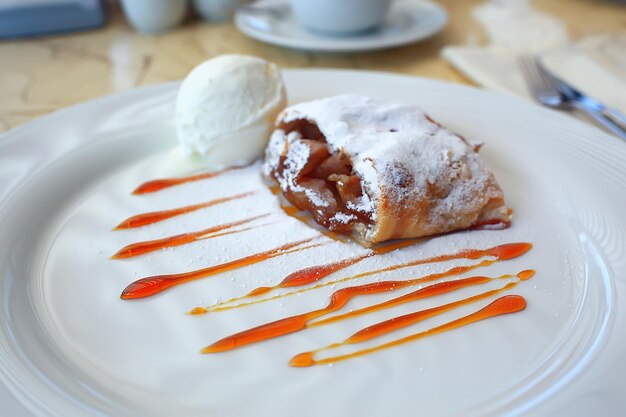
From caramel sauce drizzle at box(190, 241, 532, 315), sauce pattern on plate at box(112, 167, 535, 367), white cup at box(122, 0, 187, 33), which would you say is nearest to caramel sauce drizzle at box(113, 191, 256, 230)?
sauce pattern on plate at box(112, 167, 535, 367)

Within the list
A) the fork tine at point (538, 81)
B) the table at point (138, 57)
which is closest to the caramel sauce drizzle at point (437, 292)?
the fork tine at point (538, 81)

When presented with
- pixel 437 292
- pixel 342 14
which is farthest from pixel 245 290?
pixel 342 14

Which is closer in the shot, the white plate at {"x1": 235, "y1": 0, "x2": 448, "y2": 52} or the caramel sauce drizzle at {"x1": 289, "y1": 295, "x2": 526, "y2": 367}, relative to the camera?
the caramel sauce drizzle at {"x1": 289, "y1": 295, "x2": 526, "y2": 367}

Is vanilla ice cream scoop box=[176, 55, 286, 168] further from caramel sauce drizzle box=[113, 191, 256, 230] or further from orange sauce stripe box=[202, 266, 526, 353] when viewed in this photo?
orange sauce stripe box=[202, 266, 526, 353]

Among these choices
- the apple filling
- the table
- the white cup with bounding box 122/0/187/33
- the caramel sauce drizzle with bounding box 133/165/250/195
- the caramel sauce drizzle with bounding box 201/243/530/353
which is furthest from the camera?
the white cup with bounding box 122/0/187/33

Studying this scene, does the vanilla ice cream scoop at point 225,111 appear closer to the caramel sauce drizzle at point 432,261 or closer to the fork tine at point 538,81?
the caramel sauce drizzle at point 432,261

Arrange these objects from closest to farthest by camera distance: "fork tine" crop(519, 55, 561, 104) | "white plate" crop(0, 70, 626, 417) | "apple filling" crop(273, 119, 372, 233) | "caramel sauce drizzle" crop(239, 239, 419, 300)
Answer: "white plate" crop(0, 70, 626, 417) < "caramel sauce drizzle" crop(239, 239, 419, 300) < "apple filling" crop(273, 119, 372, 233) < "fork tine" crop(519, 55, 561, 104)

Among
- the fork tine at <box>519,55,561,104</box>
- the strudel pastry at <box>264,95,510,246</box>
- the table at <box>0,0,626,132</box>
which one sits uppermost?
the fork tine at <box>519,55,561,104</box>

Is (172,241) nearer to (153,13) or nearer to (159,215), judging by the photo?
(159,215)
